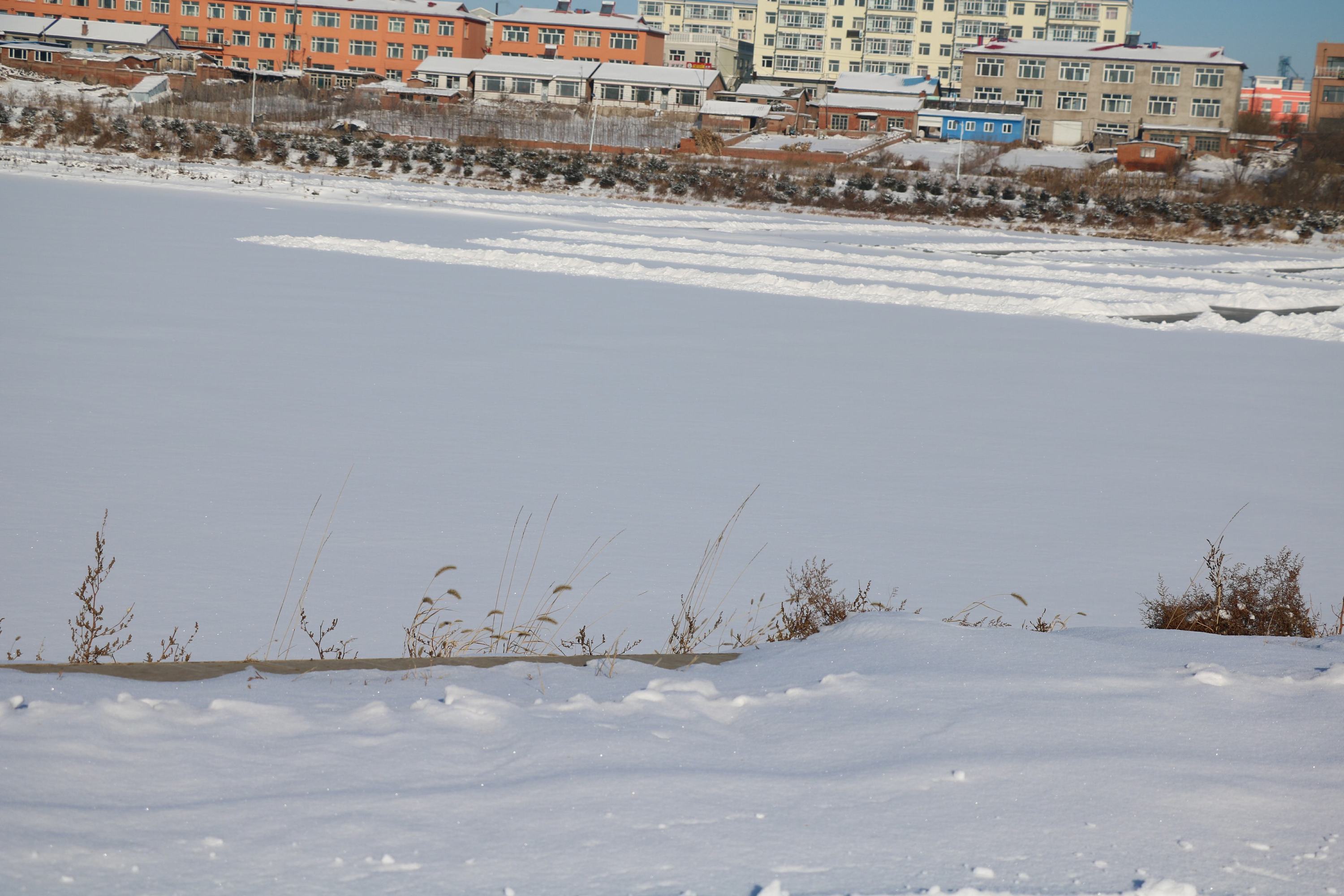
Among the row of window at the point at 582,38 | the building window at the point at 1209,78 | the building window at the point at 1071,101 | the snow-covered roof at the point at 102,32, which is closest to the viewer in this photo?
the building window at the point at 1209,78

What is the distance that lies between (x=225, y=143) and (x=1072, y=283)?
36.3 metres

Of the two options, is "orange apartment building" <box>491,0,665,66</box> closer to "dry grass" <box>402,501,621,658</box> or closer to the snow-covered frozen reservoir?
the snow-covered frozen reservoir

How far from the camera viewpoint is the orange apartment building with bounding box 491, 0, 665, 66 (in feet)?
337

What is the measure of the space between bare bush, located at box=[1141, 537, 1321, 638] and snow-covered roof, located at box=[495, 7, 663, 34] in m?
102

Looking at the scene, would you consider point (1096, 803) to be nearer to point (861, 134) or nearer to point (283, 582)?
point (283, 582)

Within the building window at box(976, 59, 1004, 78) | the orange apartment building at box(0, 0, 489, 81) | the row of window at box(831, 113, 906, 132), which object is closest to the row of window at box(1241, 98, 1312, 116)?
the building window at box(976, 59, 1004, 78)

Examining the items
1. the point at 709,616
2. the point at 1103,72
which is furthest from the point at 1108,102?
the point at 709,616

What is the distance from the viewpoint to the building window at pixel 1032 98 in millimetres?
90688

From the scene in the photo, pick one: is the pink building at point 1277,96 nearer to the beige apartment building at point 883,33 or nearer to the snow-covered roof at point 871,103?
the beige apartment building at point 883,33

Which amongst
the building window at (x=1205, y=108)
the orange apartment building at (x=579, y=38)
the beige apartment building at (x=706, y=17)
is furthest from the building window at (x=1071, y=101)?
the beige apartment building at (x=706, y=17)

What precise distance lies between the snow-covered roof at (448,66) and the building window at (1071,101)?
41.7 m

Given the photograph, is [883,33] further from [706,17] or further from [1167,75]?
[1167,75]

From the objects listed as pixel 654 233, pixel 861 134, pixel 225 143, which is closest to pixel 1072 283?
pixel 654 233

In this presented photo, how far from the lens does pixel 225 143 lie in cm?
4934
